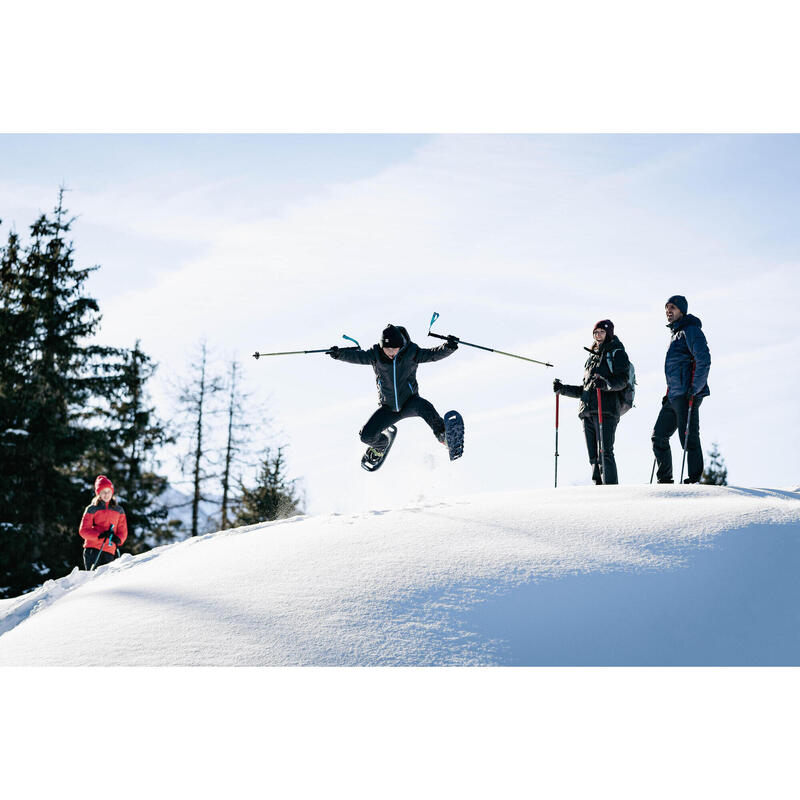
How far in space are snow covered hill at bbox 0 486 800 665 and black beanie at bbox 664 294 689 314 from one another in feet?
Result: 7.78

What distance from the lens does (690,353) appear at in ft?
26.7

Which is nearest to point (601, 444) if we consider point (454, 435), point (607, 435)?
point (607, 435)

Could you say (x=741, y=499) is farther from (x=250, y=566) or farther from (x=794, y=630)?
(x=250, y=566)

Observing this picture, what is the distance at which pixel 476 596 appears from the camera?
486 cm

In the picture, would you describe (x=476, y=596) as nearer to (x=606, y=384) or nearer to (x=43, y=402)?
(x=606, y=384)

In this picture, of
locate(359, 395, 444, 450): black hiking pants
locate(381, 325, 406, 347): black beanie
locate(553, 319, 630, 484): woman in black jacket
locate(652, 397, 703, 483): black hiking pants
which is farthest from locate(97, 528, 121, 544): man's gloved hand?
locate(652, 397, 703, 483): black hiking pants

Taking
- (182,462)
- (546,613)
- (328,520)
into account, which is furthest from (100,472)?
(546,613)

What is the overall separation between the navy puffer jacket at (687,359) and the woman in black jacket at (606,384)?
52 cm

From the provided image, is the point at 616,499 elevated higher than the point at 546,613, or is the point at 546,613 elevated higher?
the point at 616,499

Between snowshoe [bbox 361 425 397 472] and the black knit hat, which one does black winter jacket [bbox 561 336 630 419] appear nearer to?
the black knit hat

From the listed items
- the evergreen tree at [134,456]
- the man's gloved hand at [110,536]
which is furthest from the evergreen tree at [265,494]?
the man's gloved hand at [110,536]

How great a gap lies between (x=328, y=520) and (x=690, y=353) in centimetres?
450

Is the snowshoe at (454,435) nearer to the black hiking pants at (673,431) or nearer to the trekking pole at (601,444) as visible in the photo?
the trekking pole at (601,444)

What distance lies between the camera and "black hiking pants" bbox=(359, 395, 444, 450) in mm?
8688
